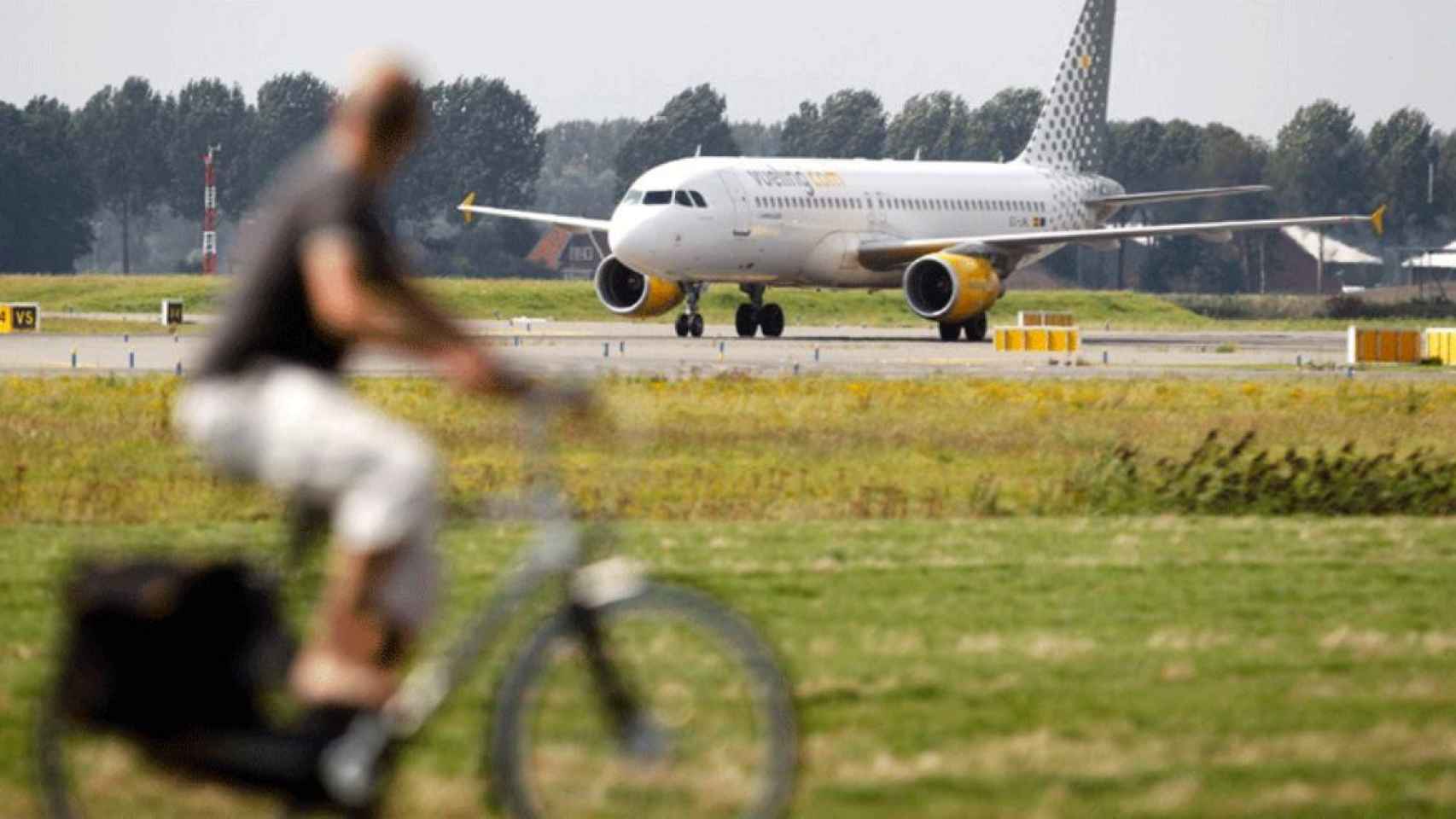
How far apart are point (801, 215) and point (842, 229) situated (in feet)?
4.85

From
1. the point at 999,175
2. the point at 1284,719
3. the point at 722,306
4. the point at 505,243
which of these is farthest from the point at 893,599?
the point at 505,243

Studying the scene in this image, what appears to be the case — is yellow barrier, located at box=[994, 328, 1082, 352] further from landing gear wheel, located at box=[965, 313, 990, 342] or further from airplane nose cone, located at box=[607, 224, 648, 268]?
airplane nose cone, located at box=[607, 224, 648, 268]

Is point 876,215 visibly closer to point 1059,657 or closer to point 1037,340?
point 1037,340

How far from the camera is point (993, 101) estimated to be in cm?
17512

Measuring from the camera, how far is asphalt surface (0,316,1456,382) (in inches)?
1487

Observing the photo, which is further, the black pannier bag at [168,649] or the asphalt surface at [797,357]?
A: the asphalt surface at [797,357]

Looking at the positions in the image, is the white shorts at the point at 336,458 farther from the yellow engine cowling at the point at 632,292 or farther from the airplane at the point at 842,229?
the yellow engine cowling at the point at 632,292

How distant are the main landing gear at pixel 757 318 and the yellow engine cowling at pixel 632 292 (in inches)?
45.7

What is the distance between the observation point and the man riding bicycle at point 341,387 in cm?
626

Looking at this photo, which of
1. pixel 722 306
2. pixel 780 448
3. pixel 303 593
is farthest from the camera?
pixel 722 306

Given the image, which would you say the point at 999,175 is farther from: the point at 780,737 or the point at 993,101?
the point at 993,101

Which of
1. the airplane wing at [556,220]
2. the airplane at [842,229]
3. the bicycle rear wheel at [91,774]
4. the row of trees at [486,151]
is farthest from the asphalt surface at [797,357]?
the row of trees at [486,151]

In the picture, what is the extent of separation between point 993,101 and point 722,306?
346 ft

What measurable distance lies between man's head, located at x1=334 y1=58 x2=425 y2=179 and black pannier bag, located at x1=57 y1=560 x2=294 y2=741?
920 millimetres
